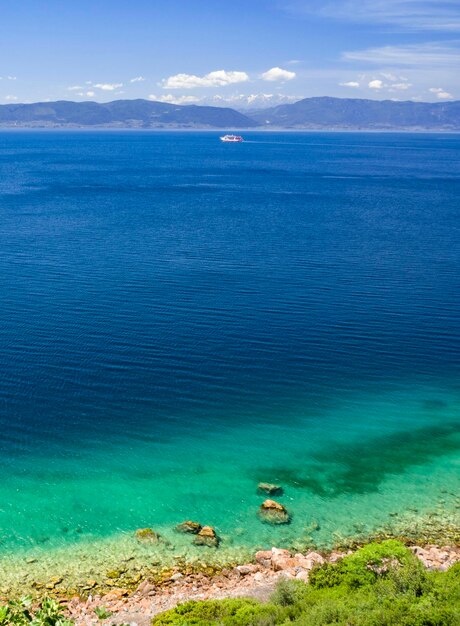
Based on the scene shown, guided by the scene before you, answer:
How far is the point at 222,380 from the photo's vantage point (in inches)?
1912

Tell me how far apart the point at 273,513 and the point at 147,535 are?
24.2 feet

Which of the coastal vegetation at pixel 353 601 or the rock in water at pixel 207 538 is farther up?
the coastal vegetation at pixel 353 601

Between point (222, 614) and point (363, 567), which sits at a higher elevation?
point (363, 567)

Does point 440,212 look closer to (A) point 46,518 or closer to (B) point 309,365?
(B) point 309,365

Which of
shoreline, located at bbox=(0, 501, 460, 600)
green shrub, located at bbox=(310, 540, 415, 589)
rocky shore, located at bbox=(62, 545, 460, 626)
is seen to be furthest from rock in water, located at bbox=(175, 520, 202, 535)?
green shrub, located at bbox=(310, 540, 415, 589)

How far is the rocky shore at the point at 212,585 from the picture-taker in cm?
2634

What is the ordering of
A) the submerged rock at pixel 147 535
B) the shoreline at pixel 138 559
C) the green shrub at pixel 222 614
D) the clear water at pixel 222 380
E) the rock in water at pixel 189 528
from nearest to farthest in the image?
1. the green shrub at pixel 222 614
2. the shoreline at pixel 138 559
3. the submerged rock at pixel 147 535
4. the rock in water at pixel 189 528
5. the clear water at pixel 222 380

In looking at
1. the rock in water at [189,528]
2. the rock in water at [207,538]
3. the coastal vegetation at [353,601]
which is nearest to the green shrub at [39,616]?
the coastal vegetation at [353,601]

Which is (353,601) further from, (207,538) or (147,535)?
(147,535)

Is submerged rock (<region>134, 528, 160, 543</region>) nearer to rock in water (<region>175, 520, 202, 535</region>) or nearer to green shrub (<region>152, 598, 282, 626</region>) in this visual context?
rock in water (<region>175, 520, 202, 535</region>)

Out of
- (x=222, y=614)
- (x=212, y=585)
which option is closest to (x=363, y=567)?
(x=222, y=614)

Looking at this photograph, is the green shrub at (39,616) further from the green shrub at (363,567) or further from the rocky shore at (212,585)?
the green shrub at (363,567)

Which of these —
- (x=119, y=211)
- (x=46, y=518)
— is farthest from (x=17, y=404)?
(x=119, y=211)

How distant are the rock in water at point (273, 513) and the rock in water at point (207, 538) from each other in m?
3.33
